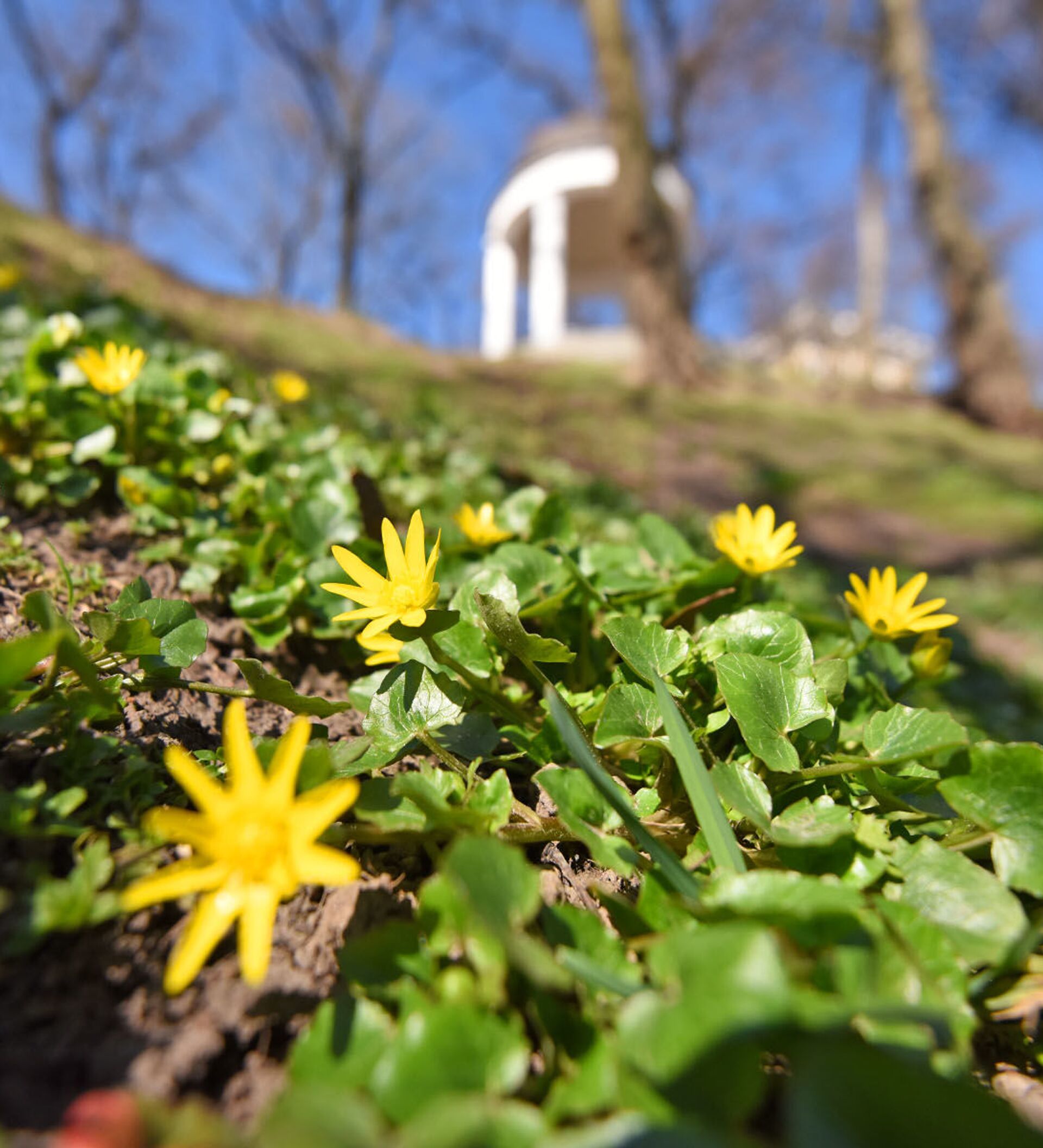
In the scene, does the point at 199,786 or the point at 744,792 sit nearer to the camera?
the point at 199,786

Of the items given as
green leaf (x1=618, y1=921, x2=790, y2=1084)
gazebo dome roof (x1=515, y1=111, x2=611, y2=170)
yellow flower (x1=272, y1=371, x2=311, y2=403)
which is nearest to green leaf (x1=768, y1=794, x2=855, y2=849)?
green leaf (x1=618, y1=921, x2=790, y2=1084)

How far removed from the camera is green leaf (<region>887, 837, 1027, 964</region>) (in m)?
0.74

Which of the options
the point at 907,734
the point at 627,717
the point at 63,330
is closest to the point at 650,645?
the point at 627,717

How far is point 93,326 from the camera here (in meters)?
2.30

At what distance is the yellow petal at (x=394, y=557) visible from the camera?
100 cm

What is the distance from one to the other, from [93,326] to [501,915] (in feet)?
7.64

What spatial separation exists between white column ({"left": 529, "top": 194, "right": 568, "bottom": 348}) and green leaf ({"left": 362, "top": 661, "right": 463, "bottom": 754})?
14254mm

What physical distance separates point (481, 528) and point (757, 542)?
505 millimetres

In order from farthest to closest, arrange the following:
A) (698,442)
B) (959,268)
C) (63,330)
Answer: (959,268) → (698,442) → (63,330)

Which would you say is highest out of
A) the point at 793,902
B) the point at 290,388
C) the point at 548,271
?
the point at 548,271

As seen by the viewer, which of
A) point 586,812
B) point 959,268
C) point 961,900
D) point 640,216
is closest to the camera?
point 961,900

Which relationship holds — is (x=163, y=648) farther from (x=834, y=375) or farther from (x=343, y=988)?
(x=834, y=375)

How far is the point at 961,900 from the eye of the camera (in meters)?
0.79

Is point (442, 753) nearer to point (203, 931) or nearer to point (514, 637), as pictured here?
point (514, 637)
